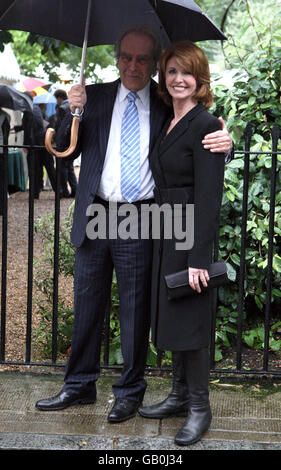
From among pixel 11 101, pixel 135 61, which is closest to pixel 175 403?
pixel 135 61

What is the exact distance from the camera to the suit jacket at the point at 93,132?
374cm

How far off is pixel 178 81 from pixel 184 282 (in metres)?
1.03

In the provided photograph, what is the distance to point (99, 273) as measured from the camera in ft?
12.9

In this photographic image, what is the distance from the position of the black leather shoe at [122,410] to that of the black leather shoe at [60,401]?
10.1 inches

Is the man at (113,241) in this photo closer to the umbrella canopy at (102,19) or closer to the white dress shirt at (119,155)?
the white dress shirt at (119,155)

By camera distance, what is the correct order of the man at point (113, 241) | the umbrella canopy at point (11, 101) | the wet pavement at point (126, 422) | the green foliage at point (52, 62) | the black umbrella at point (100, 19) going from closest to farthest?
the wet pavement at point (126, 422) → the man at point (113, 241) → the black umbrella at point (100, 19) → the umbrella canopy at point (11, 101) → the green foliage at point (52, 62)

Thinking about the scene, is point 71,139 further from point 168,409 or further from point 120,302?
point 168,409

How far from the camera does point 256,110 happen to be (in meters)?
5.04

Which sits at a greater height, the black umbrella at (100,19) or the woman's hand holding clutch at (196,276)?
the black umbrella at (100,19)

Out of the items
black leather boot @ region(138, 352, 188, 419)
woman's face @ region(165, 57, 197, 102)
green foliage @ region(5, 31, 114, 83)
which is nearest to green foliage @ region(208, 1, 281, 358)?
black leather boot @ region(138, 352, 188, 419)

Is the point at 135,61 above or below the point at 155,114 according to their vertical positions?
above

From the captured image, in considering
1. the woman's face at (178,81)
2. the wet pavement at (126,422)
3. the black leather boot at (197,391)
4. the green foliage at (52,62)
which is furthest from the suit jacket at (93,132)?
the green foliage at (52,62)

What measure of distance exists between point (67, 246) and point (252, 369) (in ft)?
6.22

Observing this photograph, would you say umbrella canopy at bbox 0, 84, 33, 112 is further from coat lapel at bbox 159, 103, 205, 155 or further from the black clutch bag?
the black clutch bag
